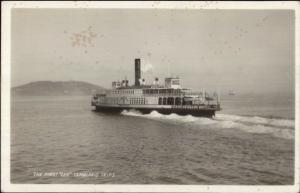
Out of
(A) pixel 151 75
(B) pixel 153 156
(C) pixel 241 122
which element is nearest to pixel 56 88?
(A) pixel 151 75

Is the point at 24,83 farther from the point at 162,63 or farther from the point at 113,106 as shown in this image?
the point at 113,106

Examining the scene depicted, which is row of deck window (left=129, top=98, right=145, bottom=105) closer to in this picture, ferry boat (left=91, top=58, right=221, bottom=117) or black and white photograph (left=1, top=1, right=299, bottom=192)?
ferry boat (left=91, top=58, right=221, bottom=117)

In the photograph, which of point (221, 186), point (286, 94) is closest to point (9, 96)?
point (221, 186)

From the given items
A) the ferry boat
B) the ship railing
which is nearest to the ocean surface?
the ship railing

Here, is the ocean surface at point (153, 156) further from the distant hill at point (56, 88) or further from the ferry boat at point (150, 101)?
the ferry boat at point (150, 101)

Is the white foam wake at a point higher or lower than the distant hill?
lower

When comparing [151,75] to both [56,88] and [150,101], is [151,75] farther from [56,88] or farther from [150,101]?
[150,101]
